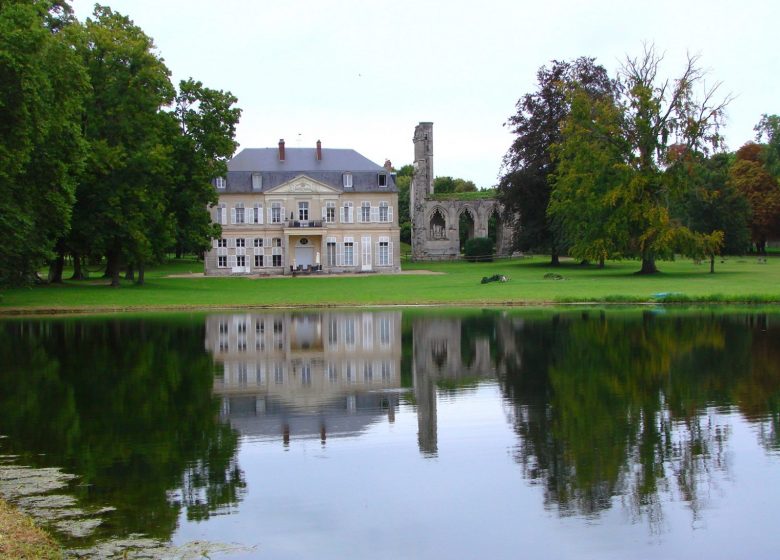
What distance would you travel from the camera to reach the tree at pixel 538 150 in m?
61.7

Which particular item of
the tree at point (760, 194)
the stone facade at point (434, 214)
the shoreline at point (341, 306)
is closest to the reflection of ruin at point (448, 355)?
the shoreline at point (341, 306)

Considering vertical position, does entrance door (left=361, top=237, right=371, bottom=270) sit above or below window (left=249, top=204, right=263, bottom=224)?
below

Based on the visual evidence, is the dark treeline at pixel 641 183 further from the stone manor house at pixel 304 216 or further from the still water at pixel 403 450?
the still water at pixel 403 450

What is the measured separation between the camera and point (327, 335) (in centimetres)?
2452

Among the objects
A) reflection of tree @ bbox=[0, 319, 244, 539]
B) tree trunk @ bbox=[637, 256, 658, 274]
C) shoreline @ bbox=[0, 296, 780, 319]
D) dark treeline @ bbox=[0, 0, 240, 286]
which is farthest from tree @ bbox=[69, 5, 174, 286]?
tree trunk @ bbox=[637, 256, 658, 274]

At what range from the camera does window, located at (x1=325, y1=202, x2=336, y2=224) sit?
213 feet

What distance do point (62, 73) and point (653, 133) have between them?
3141cm

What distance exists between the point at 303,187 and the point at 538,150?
53.6 ft

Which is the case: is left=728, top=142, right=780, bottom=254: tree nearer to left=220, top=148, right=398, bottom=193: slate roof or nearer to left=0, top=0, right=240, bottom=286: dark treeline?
left=220, top=148, right=398, bottom=193: slate roof

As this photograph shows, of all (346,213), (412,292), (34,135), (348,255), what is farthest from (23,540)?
(348,255)

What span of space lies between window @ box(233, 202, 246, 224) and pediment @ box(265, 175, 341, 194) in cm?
214

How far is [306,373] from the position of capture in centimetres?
1728

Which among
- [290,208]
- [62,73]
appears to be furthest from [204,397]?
[290,208]

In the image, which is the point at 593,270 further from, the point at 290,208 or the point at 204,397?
the point at 204,397
